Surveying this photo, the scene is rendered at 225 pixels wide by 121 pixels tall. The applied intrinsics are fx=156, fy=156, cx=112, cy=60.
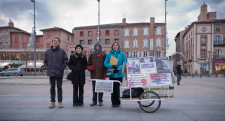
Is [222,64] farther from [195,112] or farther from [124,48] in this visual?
[195,112]

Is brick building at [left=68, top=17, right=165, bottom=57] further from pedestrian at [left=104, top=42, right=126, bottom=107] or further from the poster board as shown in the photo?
the poster board

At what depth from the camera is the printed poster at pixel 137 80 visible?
4613mm

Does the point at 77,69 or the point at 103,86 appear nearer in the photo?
the point at 103,86

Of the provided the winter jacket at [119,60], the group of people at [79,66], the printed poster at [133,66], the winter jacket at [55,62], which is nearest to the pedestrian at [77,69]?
the group of people at [79,66]

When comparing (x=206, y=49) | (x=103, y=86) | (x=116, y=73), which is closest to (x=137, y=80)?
(x=116, y=73)

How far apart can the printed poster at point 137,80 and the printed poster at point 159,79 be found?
239 mm

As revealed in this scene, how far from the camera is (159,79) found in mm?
4695

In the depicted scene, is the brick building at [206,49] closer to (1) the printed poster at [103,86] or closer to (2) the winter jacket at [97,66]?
(2) the winter jacket at [97,66]

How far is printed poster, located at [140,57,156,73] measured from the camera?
4.77 metres

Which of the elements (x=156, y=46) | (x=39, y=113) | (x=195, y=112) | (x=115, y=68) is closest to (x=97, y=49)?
(x=115, y=68)

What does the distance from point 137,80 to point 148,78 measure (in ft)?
1.12

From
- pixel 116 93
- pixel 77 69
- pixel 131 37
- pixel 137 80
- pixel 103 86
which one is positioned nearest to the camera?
pixel 137 80

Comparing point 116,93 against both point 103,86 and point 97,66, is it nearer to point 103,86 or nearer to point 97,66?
point 103,86

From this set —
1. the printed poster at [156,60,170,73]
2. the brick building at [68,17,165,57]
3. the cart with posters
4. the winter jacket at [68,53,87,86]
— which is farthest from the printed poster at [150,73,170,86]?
the brick building at [68,17,165,57]
